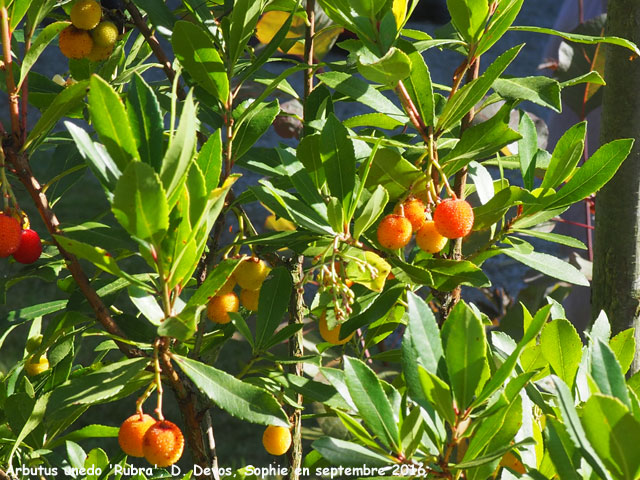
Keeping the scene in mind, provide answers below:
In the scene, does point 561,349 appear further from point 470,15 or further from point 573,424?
point 470,15

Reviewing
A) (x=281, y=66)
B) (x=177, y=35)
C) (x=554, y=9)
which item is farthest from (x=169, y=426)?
(x=554, y=9)

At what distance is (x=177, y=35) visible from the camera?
2.31ft

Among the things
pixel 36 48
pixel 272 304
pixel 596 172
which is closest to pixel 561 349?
pixel 596 172

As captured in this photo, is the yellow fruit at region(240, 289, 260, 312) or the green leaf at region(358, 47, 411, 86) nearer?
the green leaf at region(358, 47, 411, 86)

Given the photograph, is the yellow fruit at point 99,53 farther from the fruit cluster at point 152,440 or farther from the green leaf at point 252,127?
the fruit cluster at point 152,440

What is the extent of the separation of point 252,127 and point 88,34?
0.22m

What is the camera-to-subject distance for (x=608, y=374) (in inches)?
20.7

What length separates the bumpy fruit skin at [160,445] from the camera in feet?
2.11

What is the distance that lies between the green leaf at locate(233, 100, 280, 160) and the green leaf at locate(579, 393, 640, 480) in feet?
1.46

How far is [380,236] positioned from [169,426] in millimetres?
262

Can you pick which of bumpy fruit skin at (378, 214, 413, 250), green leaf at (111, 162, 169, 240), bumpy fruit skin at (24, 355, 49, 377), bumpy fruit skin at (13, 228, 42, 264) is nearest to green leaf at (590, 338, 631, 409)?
bumpy fruit skin at (378, 214, 413, 250)

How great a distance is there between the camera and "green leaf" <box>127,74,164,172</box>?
568mm

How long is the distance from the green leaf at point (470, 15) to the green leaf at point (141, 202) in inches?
13.9

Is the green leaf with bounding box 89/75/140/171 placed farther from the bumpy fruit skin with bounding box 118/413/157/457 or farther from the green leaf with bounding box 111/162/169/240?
the bumpy fruit skin with bounding box 118/413/157/457
